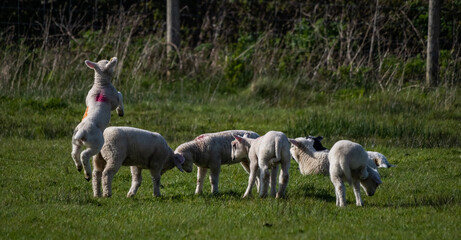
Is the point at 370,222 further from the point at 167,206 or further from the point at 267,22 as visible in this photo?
the point at 267,22

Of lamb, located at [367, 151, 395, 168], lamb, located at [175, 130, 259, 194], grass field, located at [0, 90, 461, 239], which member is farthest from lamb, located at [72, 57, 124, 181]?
lamb, located at [367, 151, 395, 168]

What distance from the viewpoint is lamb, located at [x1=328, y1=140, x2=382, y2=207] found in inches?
275

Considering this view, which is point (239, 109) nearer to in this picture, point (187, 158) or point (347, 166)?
point (187, 158)

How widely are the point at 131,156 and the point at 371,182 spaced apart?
8.06 feet

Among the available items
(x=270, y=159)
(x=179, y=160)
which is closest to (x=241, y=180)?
(x=179, y=160)

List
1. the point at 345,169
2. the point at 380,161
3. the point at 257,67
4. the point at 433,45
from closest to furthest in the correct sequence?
1. the point at 345,169
2. the point at 380,161
3. the point at 433,45
4. the point at 257,67

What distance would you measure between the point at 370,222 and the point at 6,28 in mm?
13864

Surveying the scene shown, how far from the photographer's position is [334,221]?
6.47 meters

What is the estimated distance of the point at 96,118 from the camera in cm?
738

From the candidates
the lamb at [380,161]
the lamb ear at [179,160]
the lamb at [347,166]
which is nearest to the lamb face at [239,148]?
the lamb ear at [179,160]

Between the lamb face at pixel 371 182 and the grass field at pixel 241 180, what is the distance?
4.4 inches

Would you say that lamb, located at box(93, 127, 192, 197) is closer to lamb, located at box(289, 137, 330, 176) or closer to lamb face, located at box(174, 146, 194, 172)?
lamb face, located at box(174, 146, 194, 172)

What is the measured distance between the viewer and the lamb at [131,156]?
Result: 7617 mm

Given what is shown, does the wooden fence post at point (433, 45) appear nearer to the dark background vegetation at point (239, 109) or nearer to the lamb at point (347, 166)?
the dark background vegetation at point (239, 109)
